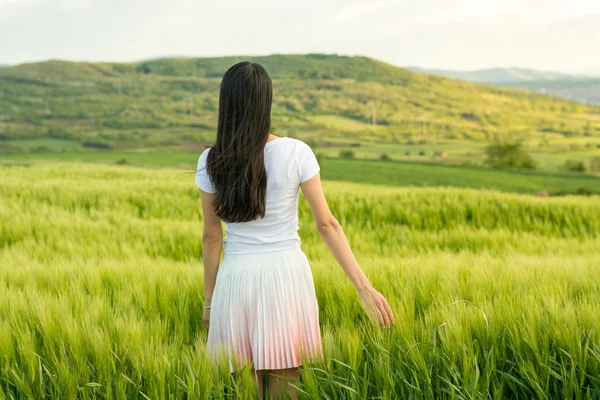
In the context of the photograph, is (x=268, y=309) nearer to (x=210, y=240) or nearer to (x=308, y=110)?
(x=210, y=240)

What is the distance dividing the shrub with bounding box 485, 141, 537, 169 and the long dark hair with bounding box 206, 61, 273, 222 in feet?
156

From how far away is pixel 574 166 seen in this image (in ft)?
128

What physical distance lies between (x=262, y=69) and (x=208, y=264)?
0.97 metres

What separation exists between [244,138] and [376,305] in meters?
0.96

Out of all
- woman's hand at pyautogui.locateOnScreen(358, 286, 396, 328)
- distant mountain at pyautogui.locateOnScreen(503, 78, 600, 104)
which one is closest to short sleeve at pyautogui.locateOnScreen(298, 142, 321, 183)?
woman's hand at pyautogui.locateOnScreen(358, 286, 396, 328)

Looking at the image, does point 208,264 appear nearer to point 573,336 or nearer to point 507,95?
point 573,336

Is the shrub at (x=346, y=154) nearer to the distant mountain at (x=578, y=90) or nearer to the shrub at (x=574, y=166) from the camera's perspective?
the shrub at (x=574, y=166)

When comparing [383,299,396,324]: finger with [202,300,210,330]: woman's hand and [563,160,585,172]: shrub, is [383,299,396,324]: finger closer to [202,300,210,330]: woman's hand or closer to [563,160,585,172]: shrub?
[202,300,210,330]: woman's hand

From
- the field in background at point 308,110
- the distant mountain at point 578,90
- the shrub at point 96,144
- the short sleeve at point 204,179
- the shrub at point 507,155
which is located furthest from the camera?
the distant mountain at point 578,90

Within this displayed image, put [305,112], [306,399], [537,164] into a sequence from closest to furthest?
[306,399]
[537,164]
[305,112]

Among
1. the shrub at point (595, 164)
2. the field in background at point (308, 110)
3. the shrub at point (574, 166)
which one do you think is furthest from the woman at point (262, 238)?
the field in background at point (308, 110)

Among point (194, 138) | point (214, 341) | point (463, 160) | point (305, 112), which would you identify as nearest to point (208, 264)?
point (214, 341)

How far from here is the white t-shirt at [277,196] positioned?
8.37 ft

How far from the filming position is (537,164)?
150 feet
